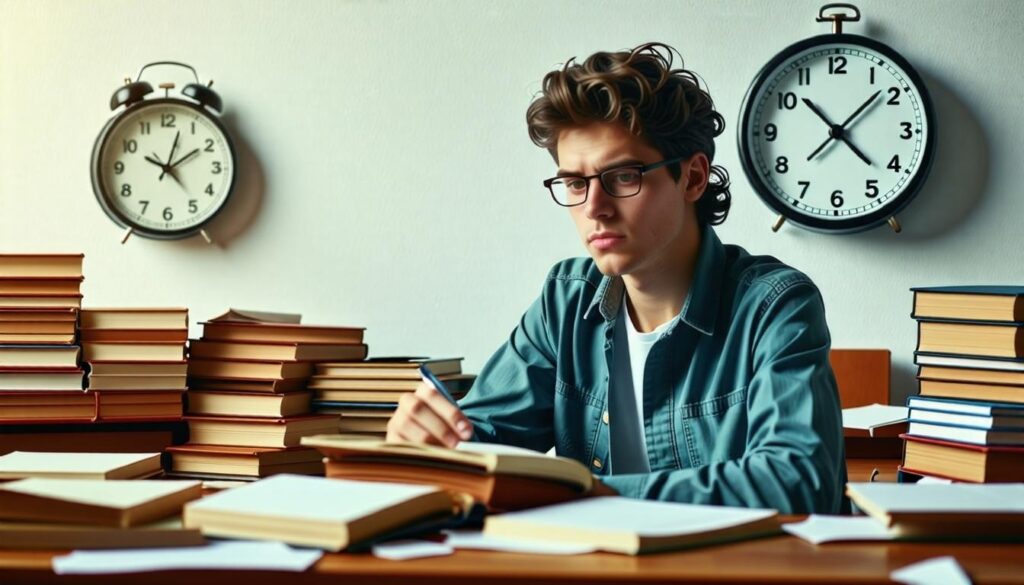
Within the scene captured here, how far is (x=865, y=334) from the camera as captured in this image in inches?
111

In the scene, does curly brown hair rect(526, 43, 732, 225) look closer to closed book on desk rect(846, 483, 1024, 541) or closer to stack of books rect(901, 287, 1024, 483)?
stack of books rect(901, 287, 1024, 483)

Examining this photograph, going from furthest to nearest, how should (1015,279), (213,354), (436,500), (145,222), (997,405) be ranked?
(145,222) → (1015,279) → (213,354) → (997,405) → (436,500)

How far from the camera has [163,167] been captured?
9.77ft

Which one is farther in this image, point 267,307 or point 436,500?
point 267,307

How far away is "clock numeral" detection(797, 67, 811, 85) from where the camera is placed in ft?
9.21

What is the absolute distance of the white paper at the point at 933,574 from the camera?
0.94 meters

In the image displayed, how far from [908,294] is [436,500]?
2.02 m

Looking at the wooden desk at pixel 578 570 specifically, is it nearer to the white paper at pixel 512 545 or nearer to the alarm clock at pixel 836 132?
the white paper at pixel 512 545

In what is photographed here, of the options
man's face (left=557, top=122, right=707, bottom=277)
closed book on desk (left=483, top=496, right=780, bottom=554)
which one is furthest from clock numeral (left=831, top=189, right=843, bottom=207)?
closed book on desk (left=483, top=496, right=780, bottom=554)

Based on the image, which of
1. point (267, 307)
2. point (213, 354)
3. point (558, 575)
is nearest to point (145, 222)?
point (267, 307)

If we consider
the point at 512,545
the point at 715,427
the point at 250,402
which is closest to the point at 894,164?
the point at 715,427

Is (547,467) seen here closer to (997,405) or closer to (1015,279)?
(997,405)

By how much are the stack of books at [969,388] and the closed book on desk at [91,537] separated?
1.36 m

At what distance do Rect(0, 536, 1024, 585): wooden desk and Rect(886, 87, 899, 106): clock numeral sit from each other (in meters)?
1.93
